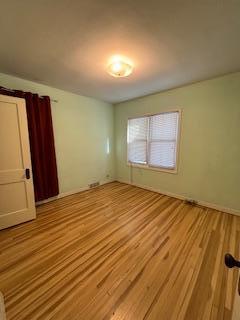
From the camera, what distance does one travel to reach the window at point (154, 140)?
3281 millimetres

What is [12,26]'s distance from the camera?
1.45m

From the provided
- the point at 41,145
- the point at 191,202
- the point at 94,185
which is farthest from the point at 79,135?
the point at 191,202

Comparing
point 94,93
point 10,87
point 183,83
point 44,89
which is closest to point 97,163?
point 94,93

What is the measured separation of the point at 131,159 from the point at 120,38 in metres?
2.98

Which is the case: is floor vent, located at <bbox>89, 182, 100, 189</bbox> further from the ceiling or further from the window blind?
the ceiling

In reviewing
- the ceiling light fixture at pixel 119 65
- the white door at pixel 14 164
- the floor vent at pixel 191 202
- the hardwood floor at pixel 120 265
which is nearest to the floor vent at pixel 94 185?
the hardwood floor at pixel 120 265

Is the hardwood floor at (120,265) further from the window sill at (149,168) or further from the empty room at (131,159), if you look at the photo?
the window sill at (149,168)

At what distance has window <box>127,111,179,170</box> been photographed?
328cm

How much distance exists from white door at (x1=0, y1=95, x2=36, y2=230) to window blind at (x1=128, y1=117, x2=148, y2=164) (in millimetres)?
2626

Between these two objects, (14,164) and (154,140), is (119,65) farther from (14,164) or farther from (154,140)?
(14,164)

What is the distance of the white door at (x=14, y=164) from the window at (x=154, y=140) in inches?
104

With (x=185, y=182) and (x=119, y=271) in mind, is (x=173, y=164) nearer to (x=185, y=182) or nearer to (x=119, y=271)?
(x=185, y=182)

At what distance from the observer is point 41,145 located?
289cm

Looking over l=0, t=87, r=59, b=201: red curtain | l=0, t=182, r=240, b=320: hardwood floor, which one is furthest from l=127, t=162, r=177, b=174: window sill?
l=0, t=87, r=59, b=201: red curtain
